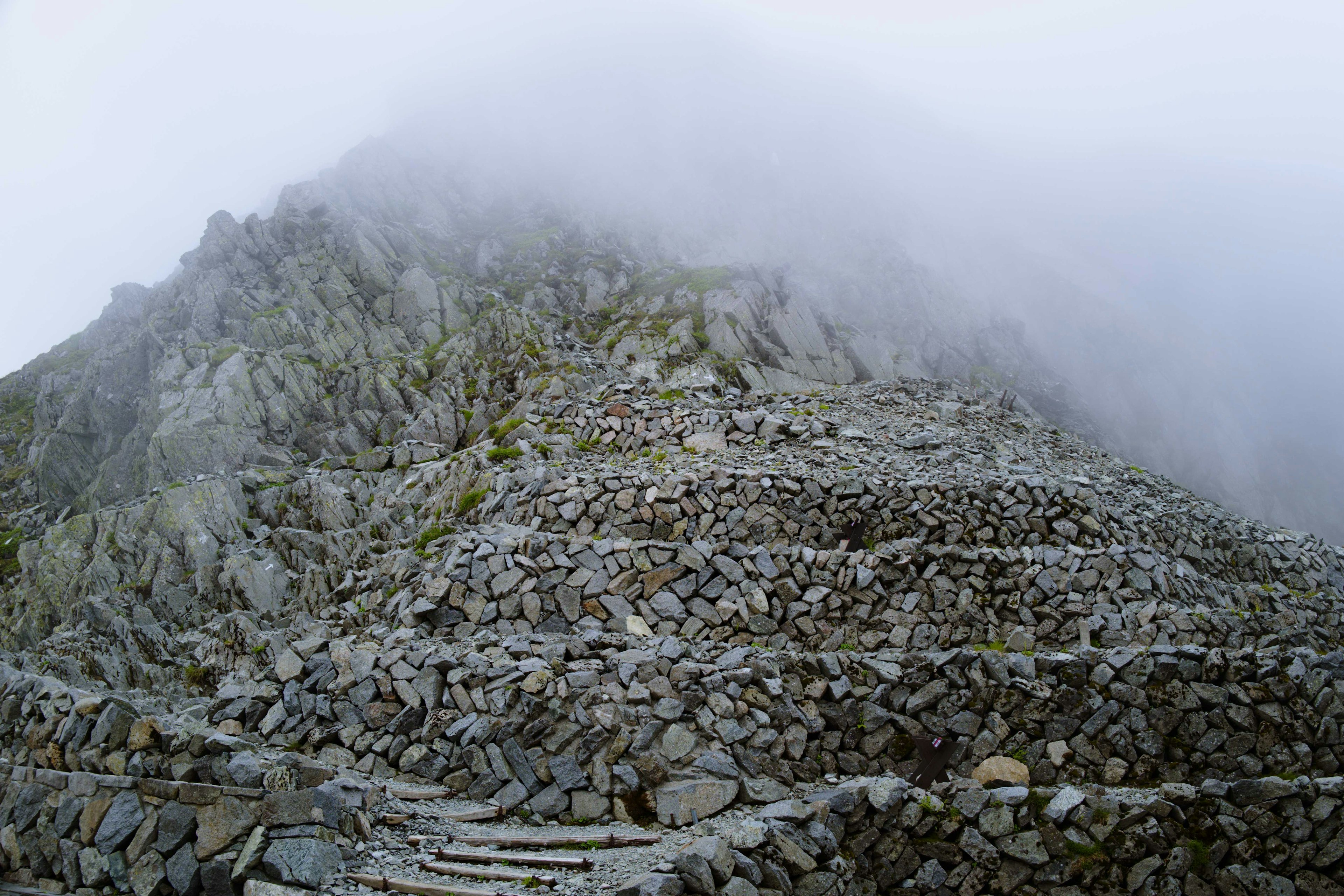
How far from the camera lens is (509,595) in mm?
16031

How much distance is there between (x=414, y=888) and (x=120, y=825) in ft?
13.5

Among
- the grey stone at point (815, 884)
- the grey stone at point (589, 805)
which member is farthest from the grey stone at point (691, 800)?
the grey stone at point (815, 884)

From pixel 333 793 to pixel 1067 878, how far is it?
9.88 meters

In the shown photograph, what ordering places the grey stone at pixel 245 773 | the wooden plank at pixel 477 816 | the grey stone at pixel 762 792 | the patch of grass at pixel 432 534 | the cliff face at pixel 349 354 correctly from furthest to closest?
the cliff face at pixel 349 354 → the patch of grass at pixel 432 534 → the grey stone at pixel 762 792 → the wooden plank at pixel 477 816 → the grey stone at pixel 245 773

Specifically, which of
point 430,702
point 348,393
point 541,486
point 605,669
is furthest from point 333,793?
point 348,393

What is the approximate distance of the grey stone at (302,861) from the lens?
7.84 metres

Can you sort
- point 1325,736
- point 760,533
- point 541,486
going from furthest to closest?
point 541,486 < point 760,533 < point 1325,736

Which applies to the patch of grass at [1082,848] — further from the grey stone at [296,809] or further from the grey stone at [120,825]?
the grey stone at [120,825]

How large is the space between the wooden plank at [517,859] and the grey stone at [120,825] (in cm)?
378

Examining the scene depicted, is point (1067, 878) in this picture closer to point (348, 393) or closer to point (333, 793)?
point (333, 793)

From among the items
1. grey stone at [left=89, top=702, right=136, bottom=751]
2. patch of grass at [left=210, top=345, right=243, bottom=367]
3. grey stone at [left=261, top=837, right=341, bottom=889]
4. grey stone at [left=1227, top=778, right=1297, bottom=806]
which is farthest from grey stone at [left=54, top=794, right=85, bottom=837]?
patch of grass at [left=210, top=345, right=243, bottom=367]

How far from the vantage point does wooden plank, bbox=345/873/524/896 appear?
7.93 m

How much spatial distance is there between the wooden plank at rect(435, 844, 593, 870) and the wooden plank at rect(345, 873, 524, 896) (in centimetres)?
86

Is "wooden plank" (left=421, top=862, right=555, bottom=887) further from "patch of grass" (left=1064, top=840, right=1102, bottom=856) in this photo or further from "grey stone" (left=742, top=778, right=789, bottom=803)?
Result: "patch of grass" (left=1064, top=840, right=1102, bottom=856)
